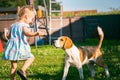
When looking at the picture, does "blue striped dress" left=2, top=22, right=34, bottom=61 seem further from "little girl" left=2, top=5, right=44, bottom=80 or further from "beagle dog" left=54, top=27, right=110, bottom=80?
"beagle dog" left=54, top=27, right=110, bottom=80

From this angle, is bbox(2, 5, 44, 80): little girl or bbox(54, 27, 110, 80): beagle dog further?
bbox(54, 27, 110, 80): beagle dog

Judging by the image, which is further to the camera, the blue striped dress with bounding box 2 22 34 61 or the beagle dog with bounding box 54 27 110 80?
the beagle dog with bounding box 54 27 110 80

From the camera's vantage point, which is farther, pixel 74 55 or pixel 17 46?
pixel 74 55

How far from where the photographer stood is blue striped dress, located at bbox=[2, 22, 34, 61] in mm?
7098

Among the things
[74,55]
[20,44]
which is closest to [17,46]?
[20,44]

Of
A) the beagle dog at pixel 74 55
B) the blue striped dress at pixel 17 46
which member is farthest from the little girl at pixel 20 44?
the beagle dog at pixel 74 55

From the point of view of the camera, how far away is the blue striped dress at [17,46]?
7098mm

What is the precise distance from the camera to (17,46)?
23.4 feet

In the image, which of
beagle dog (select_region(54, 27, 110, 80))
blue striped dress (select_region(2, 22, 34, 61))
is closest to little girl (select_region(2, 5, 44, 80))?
blue striped dress (select_region(2, 22, 34, 61))

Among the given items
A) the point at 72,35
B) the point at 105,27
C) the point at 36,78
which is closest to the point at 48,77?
the point at 36,78

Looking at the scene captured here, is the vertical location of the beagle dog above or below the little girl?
below

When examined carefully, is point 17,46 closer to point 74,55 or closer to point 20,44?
point 20,44

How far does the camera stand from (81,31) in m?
27.5

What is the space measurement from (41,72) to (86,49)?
1.51 meters
